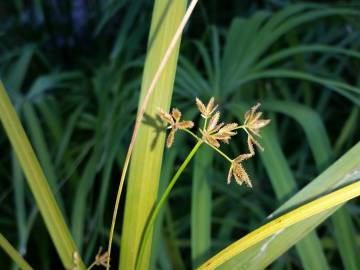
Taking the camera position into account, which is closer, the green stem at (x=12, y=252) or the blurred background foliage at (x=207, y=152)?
the green stem at (x=12, y=252)

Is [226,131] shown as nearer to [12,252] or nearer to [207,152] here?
[12,252]

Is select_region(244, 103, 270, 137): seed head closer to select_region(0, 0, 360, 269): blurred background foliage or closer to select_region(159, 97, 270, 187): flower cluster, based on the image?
select_region(159, 97, 270, 187): flower cluster

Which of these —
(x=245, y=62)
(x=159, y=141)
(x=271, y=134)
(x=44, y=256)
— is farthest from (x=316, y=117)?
(x=44, y=256)

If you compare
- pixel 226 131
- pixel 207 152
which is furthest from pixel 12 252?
pixel 207 152

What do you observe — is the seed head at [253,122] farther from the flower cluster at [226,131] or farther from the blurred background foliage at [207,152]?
the blurred background foliage at [207,152]

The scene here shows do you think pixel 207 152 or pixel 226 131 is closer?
pixel 226 131

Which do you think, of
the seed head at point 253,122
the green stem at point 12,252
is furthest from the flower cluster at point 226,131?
the green stem at point 12,252

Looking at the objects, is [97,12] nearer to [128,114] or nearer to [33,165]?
[128,114]

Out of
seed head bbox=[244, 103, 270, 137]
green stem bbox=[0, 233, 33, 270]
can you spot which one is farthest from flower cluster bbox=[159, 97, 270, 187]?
green stem bbox=[0, 233, 33, 270]
